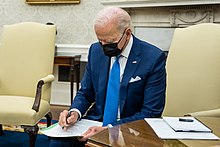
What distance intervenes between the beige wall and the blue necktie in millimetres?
2677

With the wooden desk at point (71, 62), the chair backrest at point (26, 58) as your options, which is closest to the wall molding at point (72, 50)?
the wooden desk at point (71, 62)

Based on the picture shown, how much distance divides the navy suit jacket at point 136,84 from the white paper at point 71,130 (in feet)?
0.41

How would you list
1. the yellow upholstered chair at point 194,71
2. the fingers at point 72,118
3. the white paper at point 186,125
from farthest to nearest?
the yellow upholstered chair at point 194,71, the fingers at point 72,118, the white paper at point 186,125

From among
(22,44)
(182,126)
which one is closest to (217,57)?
(182,126)

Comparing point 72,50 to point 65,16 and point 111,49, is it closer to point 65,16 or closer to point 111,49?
point 65,16

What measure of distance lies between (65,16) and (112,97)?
9.67ft

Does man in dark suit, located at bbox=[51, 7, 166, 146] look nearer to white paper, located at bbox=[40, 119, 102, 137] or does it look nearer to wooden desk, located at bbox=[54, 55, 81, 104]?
white paper, located at bbox=[40, 119, 102, 137]

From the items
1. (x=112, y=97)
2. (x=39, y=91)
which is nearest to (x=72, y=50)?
(x=39, y=91)

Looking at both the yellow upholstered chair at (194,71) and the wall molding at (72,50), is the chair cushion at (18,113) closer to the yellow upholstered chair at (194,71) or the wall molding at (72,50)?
the yellow upholstered chair at (194,71)

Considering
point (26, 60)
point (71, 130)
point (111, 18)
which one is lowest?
point (71, 130)

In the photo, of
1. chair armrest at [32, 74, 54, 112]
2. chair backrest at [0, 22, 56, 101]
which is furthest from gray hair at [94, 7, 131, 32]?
chair backrest at [0, 22, 56, 101]

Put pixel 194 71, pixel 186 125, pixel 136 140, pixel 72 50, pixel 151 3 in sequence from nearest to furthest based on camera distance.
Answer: pixel 136 140 → pixel 186 125 → pixel 194 71 → pixel 151 3 → pixel 72 50

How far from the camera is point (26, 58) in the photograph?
309 centimetres

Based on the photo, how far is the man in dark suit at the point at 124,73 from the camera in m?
1.71
